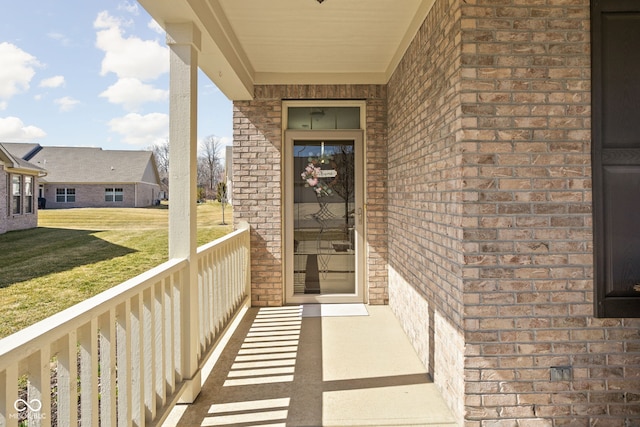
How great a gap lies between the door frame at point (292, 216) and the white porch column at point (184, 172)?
85.2 inches

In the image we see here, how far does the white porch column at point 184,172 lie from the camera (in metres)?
2.39

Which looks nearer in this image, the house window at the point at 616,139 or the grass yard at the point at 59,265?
the house window at the point at 616,139

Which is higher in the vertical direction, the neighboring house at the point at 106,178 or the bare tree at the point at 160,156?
the bare tree at the point at 160,156

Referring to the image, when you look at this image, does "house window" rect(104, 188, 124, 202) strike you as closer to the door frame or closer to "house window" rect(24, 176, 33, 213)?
"house window" rect(24, 176, 33, 213)

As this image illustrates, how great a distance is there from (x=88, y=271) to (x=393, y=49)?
501 centimetres

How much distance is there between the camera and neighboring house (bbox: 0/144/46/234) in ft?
12.5

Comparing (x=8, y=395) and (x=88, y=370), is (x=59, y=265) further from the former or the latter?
(x=8, y=395)

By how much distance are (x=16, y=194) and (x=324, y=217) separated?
3702mm

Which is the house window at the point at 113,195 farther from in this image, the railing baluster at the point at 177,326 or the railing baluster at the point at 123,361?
the railing baluster at the point at 123,361

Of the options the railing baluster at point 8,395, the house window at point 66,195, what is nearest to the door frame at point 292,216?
the railing baluster at point 8,395

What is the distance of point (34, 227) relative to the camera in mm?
5492

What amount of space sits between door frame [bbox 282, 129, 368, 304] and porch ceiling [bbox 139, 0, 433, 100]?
2.10ft

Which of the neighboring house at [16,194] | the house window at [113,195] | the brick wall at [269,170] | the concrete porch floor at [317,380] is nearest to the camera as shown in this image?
the concrete porch floor at [317,380]

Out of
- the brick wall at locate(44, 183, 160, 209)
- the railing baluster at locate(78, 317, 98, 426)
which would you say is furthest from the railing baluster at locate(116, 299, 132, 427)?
the brick wall at locate(44, 183, 160, 209)
